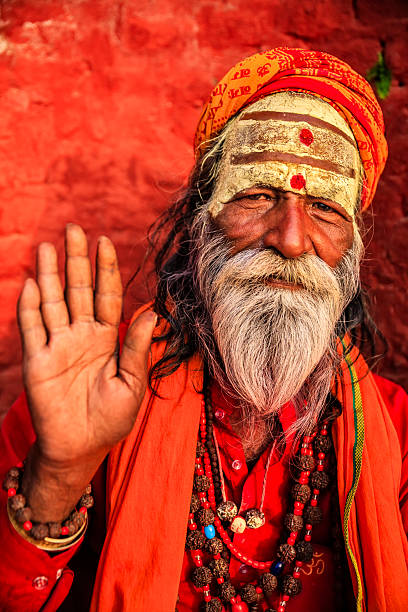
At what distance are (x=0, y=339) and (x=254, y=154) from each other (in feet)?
4.45

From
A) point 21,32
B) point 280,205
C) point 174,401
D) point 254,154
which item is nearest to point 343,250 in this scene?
point 280,205

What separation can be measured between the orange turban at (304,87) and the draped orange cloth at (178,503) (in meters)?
0.93

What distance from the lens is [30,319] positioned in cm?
120

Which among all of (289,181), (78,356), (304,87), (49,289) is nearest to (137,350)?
(78,356)

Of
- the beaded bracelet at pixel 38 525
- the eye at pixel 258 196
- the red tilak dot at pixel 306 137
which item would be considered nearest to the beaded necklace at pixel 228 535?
the beaded bracelet at pixel 38 525

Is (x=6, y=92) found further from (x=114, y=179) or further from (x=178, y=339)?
(x=178, y=339)

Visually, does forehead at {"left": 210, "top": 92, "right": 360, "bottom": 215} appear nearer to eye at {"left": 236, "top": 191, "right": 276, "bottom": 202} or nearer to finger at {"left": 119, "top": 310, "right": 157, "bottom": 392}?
eye at {"left": 236, "top": 191, "right": 276, "bottom": 202}

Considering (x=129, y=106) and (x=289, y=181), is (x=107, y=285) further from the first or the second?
(x=129, y=106)

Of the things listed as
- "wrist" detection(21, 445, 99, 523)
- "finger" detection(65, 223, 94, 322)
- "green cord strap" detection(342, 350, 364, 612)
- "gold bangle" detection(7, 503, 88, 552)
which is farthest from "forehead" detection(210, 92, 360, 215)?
"gold bangle" detection(7, 503, 88, 552)

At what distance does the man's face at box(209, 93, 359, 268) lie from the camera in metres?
1.72

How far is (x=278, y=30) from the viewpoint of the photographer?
2.47 meters

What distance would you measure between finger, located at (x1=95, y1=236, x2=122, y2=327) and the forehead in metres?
0.68

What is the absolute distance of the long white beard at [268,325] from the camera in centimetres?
165

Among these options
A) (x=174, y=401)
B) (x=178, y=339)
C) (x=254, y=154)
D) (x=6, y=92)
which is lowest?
(x=174, y=401)
